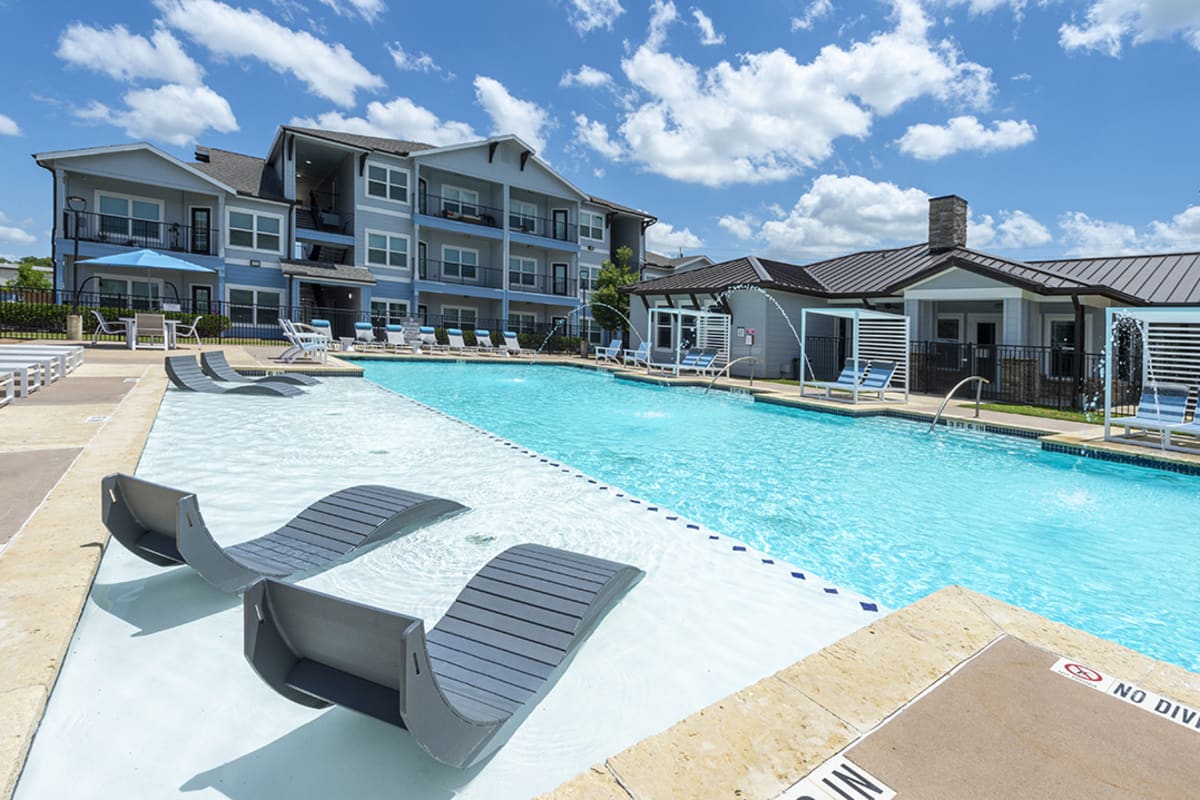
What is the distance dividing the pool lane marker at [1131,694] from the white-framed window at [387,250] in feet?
97.8

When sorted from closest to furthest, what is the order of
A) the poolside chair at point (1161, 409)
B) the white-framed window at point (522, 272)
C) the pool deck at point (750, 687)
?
the pool deck at point (750, 687)
the poolside chair at point (1161, 409)
the white-framed window at point (522, 272)

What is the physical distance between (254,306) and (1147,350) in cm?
2827

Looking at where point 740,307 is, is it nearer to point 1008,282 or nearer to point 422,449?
point 1008,282

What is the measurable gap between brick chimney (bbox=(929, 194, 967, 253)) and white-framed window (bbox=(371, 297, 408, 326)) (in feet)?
71.2

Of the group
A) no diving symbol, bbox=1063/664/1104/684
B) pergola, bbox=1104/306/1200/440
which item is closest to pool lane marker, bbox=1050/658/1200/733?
no diving symbol, bbox=1063/664/1104/684

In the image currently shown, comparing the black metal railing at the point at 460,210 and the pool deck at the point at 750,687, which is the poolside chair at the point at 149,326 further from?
the pool deck at the point at 750,687

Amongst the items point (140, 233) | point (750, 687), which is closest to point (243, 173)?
point (140, 233)

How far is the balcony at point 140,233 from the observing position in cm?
2338

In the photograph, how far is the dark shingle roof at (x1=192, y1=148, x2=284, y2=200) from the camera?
86.5ft

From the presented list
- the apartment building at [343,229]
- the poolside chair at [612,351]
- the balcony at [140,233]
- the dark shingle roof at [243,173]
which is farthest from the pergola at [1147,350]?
the balcony at [140,233]

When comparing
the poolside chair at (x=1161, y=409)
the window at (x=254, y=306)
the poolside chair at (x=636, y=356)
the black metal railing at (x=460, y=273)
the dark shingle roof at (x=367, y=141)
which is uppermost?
the dark shingle roof at (x=367, y=141)

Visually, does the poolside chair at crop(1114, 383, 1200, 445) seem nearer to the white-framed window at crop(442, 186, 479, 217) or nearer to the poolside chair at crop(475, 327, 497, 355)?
the poolside chair at crop(475, 327, 497, 355)

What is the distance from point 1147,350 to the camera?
10.4m

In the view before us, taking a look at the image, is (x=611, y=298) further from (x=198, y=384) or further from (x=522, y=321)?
(x=198, y=384)
